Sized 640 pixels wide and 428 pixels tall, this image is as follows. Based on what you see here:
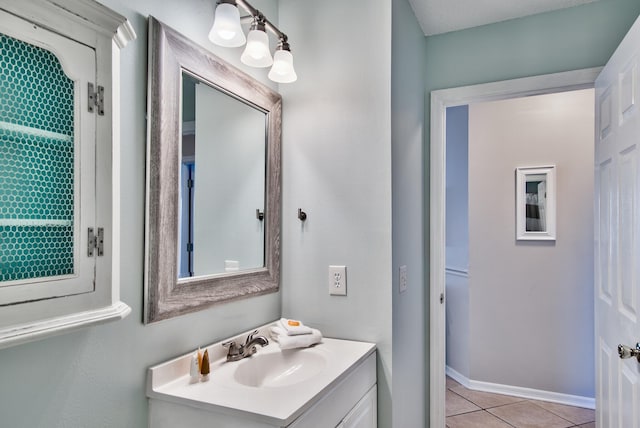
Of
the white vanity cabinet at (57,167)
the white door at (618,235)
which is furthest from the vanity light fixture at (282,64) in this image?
the white door at (618,235)

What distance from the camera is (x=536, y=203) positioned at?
10.4ft

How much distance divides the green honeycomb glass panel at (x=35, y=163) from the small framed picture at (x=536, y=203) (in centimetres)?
313

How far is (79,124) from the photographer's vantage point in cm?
91

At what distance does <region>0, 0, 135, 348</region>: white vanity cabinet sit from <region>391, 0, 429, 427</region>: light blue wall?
115 cm

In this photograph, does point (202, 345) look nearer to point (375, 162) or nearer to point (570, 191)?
point (375, 162)

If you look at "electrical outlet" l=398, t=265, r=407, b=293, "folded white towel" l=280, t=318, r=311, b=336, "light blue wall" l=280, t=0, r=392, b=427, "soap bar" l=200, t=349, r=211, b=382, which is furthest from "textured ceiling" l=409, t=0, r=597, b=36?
"soap bar" l=200, t=349, r=211, b=382

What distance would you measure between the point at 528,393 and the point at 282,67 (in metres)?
3.05

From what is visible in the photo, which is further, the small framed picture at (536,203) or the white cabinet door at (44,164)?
the small framed picture at (536,203)

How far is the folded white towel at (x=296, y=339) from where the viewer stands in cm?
162

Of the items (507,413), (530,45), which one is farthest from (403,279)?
(507,413)

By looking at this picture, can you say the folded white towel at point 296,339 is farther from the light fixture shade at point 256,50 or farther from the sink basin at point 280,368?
the light fixture shade at point 256,50

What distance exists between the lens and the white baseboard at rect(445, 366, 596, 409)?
119 inches

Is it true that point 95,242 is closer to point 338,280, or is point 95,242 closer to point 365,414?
point 338,280

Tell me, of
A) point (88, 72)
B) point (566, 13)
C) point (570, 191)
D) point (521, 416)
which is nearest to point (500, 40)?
point (566, 13)
